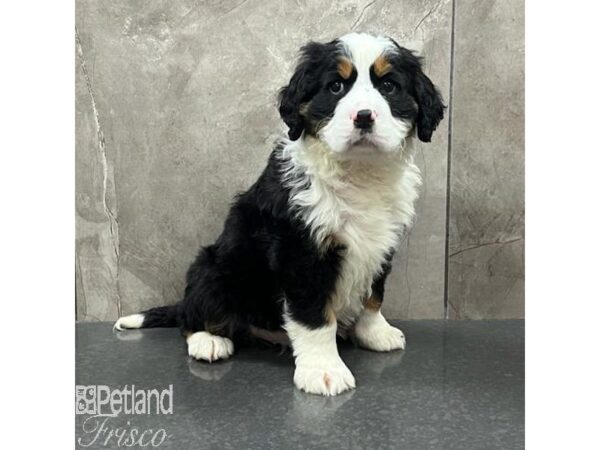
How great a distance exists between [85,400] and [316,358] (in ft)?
3.38

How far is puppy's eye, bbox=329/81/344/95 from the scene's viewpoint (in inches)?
97.9

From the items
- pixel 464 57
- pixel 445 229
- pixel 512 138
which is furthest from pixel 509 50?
pixel 445 229

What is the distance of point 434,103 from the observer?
2611mm

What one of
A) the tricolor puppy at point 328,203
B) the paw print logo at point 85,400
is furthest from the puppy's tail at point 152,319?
the paw print logo at point 85,400

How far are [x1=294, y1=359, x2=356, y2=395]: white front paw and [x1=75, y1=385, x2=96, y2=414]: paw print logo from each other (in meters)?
0.89

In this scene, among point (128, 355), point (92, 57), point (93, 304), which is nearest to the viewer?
point (128, 355)

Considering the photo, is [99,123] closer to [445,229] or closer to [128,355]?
[128,355]

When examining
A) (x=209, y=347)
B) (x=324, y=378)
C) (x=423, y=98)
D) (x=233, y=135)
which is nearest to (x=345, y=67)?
(x=423, y=98)

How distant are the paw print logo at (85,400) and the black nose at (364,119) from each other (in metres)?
1.63

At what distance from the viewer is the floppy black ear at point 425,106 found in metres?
2.58

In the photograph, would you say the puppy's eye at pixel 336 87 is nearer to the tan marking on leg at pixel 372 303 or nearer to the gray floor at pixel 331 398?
the tan marking on leg at pixel 372 303

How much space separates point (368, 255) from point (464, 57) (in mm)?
1544

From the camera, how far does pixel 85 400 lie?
100 inches

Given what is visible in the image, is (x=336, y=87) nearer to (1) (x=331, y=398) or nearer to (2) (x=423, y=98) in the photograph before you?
(2) (x=423, y=98)
